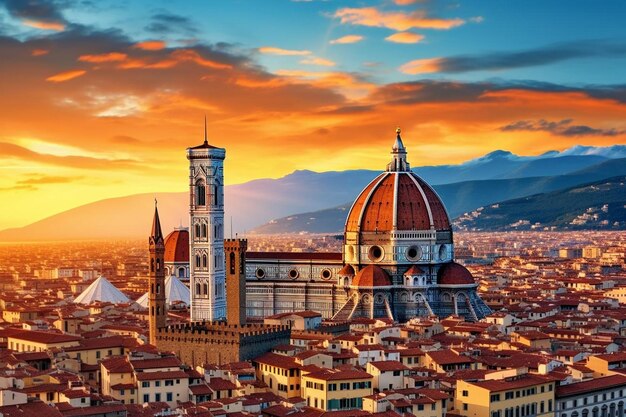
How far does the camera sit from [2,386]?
1964 inches

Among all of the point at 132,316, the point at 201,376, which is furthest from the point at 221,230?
the point at 201,376

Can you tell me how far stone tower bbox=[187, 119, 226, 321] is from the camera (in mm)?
80000

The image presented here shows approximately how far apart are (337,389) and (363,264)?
37.1 meters

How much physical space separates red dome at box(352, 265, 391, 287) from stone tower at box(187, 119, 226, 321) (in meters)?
10.3

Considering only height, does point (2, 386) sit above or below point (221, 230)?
below

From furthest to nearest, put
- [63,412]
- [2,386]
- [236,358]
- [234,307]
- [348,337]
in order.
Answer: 1. [234,307]
2. [348,337]
3. [236,358]
4. [2,386]
5. [63,412]

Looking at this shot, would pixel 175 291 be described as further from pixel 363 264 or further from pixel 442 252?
pixel 442 252

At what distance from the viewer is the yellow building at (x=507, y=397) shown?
163 ft

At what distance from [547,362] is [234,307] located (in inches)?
1084

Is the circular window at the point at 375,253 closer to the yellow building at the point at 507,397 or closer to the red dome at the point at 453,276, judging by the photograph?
the red dome at the point at 453,276

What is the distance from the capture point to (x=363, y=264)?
88062mm

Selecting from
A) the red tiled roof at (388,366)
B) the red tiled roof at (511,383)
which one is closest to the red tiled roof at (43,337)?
the red tiled roof at (388,366)

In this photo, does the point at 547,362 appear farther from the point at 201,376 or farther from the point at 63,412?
the point at 63,412

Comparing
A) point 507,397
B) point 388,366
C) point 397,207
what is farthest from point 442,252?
point 507,397
